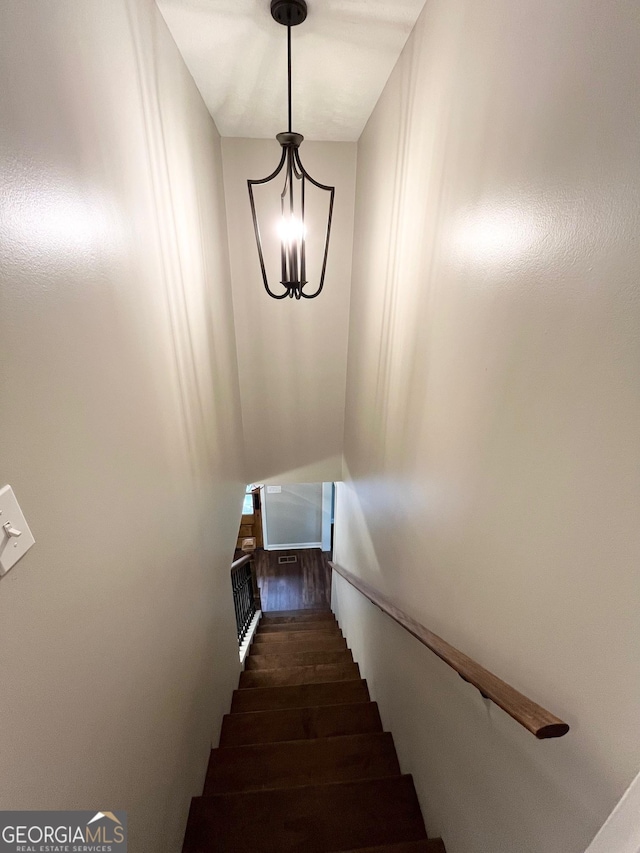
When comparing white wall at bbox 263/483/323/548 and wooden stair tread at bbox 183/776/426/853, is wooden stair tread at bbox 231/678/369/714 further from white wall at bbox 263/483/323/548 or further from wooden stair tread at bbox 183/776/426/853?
white wall at bbox 263/483/323/548

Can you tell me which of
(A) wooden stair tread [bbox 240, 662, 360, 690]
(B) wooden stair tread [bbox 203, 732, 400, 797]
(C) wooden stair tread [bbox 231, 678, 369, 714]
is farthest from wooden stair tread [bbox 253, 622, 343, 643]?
(B) wooden stair tread [bbox 203, 732, 400, 797]

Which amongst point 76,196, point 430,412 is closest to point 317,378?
point 430,412

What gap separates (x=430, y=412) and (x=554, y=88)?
949 millimetres

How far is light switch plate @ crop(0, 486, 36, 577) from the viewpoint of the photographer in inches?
24.4

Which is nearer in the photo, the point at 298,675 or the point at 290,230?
the point at 290,230

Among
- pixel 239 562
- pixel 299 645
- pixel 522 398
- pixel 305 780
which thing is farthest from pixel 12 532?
pixel 299 645

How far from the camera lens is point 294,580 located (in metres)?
5.93

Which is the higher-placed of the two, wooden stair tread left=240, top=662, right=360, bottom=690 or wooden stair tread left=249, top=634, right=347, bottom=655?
wooden stair tread left=249, top=634, right=347, bottom=655

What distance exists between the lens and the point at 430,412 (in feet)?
4.84

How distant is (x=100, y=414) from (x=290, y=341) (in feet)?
7.69

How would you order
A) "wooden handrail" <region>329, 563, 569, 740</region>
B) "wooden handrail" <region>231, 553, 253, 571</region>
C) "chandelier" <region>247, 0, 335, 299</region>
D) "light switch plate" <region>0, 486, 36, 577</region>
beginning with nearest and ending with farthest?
"light switch plate" <region>0, 486, 36, 577</region>, "wooden handrail" <region>329, 563, 569, 740</region>, "chandelier" <region>247, 0, 335, 299</region>, "wooden handrail" <region>231, 553, 253, 571</region>

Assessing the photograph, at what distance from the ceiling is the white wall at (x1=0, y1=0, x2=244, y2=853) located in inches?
6.0

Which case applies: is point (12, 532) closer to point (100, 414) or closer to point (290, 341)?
point (100, 414)

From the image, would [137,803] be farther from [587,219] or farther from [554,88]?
[554,88]
